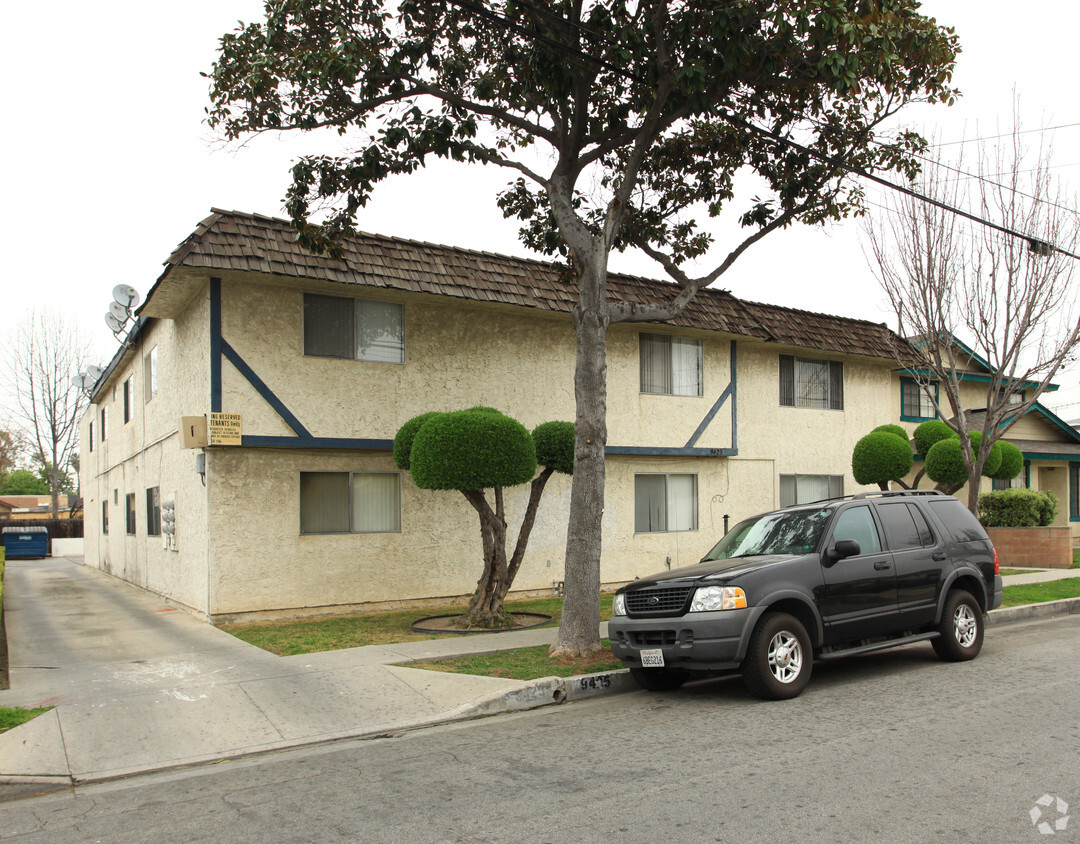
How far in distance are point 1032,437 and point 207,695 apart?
80.4 ft

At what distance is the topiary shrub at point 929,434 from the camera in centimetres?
1956

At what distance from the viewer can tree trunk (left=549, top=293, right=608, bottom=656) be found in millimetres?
9359

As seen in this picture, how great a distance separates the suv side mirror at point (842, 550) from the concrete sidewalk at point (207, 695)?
228 cm

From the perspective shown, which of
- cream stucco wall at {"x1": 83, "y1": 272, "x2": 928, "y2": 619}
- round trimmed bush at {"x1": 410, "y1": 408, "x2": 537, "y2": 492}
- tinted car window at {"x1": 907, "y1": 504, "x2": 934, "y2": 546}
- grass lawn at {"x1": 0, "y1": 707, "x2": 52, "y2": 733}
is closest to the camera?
grass lawn at {"x1": 0, "y1": 707, "x2": 52, "y2": 733}

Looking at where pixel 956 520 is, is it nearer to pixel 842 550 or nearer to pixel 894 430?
pixel 842 550

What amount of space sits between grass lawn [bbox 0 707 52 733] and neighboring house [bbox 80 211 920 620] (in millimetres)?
4539

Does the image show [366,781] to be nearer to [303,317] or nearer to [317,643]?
[317,643]

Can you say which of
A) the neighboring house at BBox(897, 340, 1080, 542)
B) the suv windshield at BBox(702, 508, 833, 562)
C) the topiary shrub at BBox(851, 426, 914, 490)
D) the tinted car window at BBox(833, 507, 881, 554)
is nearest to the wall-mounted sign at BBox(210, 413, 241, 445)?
the suv windshield at BBox(702, 508, 833, 562)

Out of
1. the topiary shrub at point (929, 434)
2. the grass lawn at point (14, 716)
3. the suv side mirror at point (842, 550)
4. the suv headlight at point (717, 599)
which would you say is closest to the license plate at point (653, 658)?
the suv headlight at point (717, 599)

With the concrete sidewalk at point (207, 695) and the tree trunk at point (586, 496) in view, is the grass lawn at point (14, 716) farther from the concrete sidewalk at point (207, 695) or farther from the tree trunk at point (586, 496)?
the tree trunk at point (586, 496)

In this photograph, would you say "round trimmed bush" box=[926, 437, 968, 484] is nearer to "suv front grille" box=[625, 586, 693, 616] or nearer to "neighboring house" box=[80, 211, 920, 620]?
"neighboring house" box=[80, 211, 920, 620]

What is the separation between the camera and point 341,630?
37.9ft

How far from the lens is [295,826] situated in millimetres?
4898

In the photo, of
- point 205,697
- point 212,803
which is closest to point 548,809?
point 212,803
